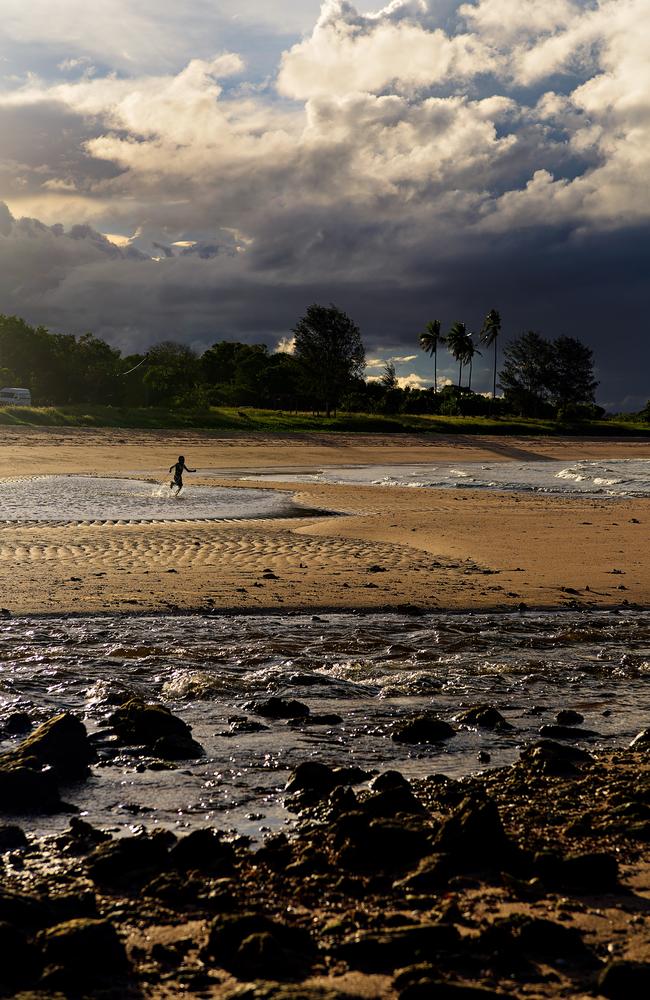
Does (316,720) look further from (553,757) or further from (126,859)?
(126,859)

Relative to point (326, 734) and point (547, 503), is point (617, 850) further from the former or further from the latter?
point (547, 503)

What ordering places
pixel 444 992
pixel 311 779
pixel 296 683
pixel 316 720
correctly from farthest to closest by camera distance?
pixel 296 683, pixel 316 720, pixel 311 779, pixel 444 992

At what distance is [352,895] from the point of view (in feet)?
17.6

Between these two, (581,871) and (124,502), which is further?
(124,502)

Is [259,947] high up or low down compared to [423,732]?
up

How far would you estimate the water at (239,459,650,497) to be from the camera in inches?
1556

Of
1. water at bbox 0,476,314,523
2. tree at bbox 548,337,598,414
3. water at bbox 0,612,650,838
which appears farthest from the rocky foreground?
tree at bbox 548,337,598,414

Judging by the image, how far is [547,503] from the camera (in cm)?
3131

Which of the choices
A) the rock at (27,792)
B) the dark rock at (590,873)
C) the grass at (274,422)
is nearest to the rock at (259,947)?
the dark rock at (590,873)

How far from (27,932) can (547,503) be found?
27828mm

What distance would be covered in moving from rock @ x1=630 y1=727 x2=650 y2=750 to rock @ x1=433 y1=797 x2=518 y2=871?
2.55 m

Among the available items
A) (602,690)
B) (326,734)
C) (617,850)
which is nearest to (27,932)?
(617,850)

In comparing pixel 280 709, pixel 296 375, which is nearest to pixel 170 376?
pixel 296 375

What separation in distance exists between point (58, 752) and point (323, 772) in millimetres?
1939
